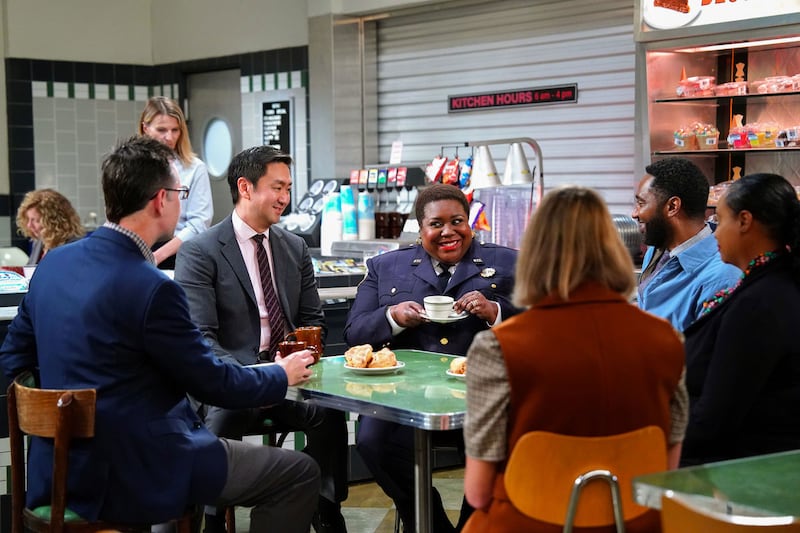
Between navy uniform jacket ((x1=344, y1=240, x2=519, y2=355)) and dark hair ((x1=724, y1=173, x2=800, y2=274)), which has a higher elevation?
dark hair ((x1=724, y1=173, x2=800, y2=274))

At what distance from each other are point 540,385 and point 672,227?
1902 mm

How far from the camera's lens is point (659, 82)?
6645mm

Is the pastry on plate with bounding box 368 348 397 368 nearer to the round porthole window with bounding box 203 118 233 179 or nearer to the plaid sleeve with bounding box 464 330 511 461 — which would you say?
the plaid sleeve with bounding box 464 330 511 461

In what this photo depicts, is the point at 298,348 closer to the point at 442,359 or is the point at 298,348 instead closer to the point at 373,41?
the point at 442,359

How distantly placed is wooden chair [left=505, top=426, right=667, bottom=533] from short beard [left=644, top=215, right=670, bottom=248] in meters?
1.75

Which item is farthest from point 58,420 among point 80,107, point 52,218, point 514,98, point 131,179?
point 80,107

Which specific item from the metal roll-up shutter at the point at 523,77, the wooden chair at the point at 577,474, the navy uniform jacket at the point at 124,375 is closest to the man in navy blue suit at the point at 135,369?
the navy uniform jacket at the point at 124,375

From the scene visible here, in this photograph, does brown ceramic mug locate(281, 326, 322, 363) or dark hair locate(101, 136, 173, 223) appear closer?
dark hair locate(101, 136, 173, 223)

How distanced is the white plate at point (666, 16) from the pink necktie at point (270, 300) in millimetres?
3508

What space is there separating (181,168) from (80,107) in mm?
5608

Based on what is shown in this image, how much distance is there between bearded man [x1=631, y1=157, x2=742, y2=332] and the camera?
→ 3.67 metres

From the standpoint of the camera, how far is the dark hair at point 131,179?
2932 millimetres

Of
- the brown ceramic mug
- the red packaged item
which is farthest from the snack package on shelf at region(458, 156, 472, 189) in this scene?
the brown ceramic mug

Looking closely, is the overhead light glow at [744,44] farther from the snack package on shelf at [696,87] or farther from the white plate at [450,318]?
the white plate at [450,318]
